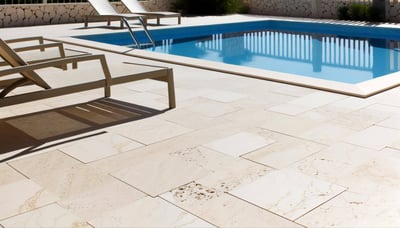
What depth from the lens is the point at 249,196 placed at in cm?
266

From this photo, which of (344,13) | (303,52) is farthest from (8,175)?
(344,13)

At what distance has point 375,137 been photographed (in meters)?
3.54

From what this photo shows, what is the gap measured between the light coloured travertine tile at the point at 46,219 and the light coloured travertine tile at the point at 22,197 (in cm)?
6

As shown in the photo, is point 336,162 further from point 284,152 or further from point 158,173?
point 158,173

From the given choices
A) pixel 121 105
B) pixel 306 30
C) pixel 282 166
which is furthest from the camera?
pixel 306 30

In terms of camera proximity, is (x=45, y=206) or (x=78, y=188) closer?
(x=45, y=206)

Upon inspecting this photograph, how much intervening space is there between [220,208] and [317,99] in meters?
2.40

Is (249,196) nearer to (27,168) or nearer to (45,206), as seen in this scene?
(45,206)

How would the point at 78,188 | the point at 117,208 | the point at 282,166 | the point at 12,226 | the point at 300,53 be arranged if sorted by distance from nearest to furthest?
1. the point at 12,226
2. the point at 117,208
3. the point at 78,188
4. the point at 282,166
5. the point at 300,53

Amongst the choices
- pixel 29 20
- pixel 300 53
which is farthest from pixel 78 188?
pixel 29 20

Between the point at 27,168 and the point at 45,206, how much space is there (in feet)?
1.96

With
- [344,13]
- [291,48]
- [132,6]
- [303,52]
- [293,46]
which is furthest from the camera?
[344,13]

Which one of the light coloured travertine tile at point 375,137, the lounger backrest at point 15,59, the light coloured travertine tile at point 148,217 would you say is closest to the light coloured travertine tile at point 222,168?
the light coloured travertine tile at point 148,217

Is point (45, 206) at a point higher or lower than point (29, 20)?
lower
